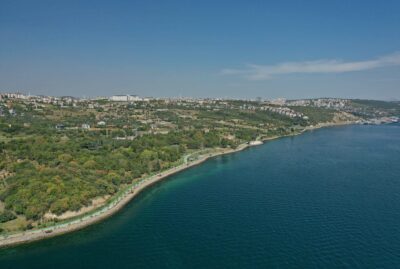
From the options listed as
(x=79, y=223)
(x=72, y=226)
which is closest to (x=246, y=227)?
(x=79, y=223)

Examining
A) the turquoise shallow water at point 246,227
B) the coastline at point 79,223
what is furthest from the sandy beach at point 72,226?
the turquoise shallow water at point 246,227

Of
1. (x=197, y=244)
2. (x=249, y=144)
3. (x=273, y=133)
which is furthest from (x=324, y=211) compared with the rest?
(x=273, y=133)

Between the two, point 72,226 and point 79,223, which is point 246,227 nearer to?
point 79,223

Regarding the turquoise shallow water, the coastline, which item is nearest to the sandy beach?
the coastline

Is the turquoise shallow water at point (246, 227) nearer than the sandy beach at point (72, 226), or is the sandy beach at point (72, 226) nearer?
the turquoise shallow water at point (246, 227)

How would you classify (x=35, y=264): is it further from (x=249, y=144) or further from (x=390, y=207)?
(x=249, y=144)

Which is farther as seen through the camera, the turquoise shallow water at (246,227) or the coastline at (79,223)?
the coastline at (79,223)

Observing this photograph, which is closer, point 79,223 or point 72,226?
point 72,226

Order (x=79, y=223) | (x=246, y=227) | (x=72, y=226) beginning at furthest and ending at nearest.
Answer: (x=79, y=223) < (x=72, y=226) < (x=246, y=227)

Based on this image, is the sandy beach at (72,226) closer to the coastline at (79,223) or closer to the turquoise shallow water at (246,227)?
the coastline at (79,223)
